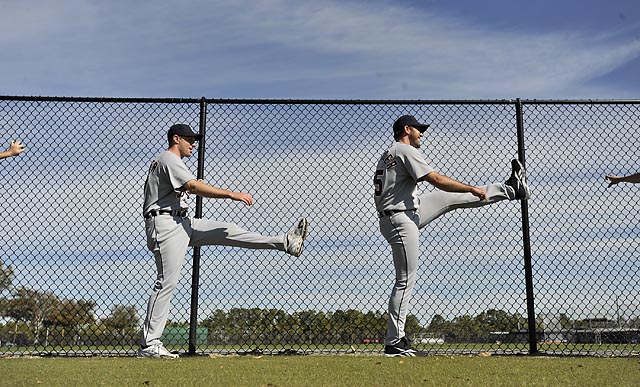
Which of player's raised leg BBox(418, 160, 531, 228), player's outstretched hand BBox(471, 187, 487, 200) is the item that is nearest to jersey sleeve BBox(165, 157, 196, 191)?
player's raised leg BBox(418, 160, 531, 228)

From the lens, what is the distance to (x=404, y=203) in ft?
16.7

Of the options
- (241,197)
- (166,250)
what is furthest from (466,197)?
(166,250)

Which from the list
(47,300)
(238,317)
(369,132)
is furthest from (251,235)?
(47,300)

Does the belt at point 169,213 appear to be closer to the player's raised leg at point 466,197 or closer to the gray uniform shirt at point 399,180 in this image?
the gray uniform shirt at point 399,180

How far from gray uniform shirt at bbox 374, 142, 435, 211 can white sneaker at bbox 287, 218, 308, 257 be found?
777 mm

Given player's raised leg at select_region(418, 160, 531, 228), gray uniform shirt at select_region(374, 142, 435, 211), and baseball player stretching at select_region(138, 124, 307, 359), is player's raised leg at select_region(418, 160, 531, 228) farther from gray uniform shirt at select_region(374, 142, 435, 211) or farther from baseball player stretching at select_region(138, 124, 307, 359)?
baseball player stretching at select_region(138, 124, 307, 359)

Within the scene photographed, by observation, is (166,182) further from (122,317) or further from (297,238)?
(122,317)

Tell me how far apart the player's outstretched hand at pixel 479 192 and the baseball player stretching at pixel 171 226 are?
183 centimetres

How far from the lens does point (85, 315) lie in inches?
258

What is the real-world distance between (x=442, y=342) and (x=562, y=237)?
5.25 feet

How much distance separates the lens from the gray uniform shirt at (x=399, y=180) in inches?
199

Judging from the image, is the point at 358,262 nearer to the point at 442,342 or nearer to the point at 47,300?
the point at 442,342

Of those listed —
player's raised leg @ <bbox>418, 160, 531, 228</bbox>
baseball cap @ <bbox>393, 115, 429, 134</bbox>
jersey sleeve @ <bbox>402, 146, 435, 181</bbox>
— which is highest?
baseball cap @ <bbox>393, 115, 429, 134</bbox>

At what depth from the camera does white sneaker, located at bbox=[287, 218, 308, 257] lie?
5.52 m
